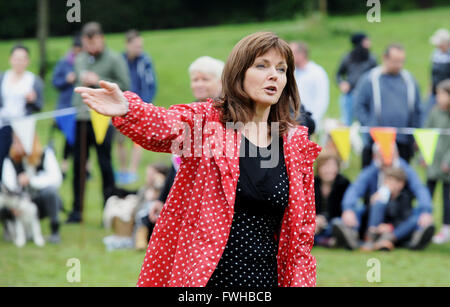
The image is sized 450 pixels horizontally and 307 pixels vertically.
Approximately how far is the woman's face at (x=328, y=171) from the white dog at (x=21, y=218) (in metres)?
2.99

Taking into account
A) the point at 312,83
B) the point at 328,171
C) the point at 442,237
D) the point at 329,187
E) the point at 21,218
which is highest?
the point at 312,83

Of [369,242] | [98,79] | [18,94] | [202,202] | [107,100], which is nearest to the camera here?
[107,100]

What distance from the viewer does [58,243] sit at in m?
8.86

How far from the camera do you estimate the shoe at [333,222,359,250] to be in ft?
28.5

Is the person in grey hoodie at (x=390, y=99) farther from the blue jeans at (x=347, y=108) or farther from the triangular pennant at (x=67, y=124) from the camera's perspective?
the blue jeans at (x=347, y=108)

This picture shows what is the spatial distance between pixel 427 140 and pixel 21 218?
4.23 meters

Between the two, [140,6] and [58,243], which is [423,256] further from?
[140,6]

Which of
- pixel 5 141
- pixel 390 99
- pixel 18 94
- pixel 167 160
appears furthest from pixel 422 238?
pixel 167 160

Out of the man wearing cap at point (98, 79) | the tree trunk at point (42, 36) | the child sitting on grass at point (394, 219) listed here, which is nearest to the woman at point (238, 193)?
the child sitting on grass at point (394, 219)

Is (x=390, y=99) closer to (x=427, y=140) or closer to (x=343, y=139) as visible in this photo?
(x=343, y=139)

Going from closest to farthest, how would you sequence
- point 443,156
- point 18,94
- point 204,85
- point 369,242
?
point 204,85, point 369,242, point 443,156, point 18,94

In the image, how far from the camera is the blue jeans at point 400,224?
8.78 metres

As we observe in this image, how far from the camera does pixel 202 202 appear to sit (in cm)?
363

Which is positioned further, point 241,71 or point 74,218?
point 74,218
